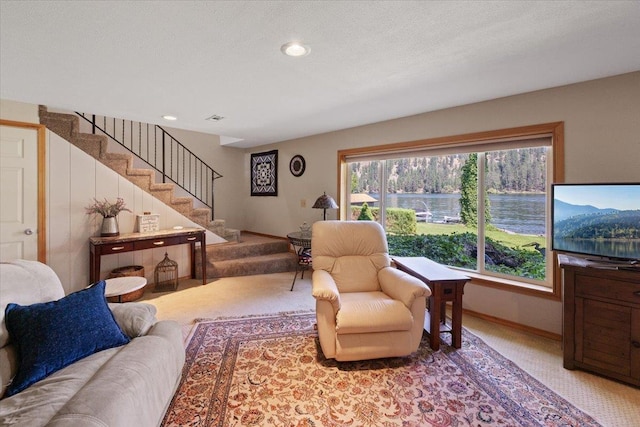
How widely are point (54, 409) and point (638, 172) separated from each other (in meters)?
3.82

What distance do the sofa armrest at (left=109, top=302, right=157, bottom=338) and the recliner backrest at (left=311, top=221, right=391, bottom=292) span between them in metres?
1.39

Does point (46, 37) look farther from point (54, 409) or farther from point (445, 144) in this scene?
point (445, 144)

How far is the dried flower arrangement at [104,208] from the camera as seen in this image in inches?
133

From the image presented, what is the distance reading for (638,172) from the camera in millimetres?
2197

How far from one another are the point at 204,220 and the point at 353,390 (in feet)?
11.6

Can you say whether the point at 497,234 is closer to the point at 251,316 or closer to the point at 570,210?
the point at 570,210

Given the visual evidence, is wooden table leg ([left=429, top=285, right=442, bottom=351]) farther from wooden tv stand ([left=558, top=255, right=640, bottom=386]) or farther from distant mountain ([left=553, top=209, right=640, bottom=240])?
distant mountain ([left=553, top=209, right=640, bottom=240])

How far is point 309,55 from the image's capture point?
192cm

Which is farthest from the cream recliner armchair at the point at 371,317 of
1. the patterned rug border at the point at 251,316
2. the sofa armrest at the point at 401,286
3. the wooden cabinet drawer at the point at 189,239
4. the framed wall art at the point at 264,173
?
the framed wall art at the point at 264,173

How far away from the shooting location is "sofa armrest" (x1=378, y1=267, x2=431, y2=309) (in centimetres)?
215

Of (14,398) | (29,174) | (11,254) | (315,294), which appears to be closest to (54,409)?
(14,398)

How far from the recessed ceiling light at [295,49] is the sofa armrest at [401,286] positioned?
6.02 feet

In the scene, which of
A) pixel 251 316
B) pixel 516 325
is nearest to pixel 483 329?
pixel 516 325

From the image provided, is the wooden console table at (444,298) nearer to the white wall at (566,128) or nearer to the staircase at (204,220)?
the white wall at (566,128)
